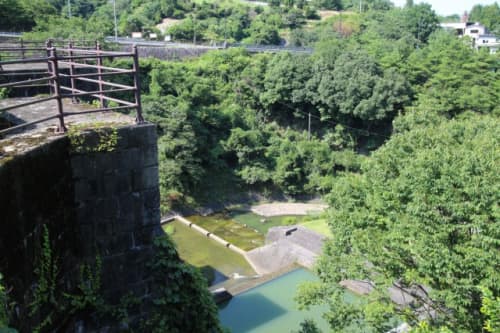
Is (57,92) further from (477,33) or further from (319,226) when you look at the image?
(477,33)

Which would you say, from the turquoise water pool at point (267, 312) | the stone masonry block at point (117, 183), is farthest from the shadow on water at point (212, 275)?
the stone masonry block at point (117, 183)

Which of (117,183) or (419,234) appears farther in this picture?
(419,234)

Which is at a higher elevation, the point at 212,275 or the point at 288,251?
the point at 288,251

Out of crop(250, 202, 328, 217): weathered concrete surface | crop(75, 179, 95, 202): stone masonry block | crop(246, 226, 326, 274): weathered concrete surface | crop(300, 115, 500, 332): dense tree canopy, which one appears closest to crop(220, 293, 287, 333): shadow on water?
crop(246, 226, 326, 274): weathered concrete surface

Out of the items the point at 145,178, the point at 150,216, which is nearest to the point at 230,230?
the point at 150,216

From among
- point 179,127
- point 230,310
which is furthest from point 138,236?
point 179,127

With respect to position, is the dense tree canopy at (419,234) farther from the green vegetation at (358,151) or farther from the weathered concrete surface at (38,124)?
the weathered concrete surface at (38,124)
